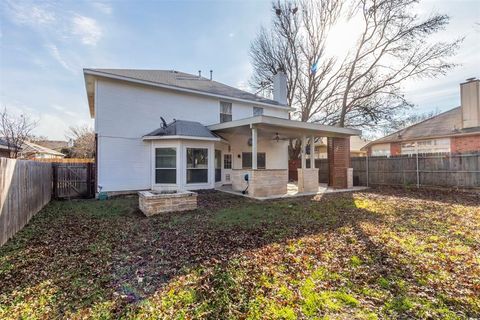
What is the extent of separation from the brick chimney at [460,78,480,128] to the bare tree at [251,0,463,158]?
377 centimetres

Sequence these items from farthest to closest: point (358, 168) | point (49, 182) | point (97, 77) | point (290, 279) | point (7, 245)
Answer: point (358, 168) < point (97, 77) < point (49, 182) < point (7, 245) < point (290, 279)

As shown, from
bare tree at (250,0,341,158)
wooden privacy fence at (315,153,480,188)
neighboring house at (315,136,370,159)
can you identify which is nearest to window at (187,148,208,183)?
wooden privacy fence at (315,153,480,188)

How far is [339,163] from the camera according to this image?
42.1 ft

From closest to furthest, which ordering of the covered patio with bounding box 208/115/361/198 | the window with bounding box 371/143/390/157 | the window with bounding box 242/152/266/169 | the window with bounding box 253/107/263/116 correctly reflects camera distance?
the covered patio with bounding box 208/115/361/198 → the window with bounding box 242/152/266/169 → the window with bounding box 253/107/263/116 → the window with bounding box 371/143/390/157

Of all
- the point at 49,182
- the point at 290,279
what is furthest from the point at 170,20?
the point at 290,279

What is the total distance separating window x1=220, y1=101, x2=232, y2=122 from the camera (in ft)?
45.2

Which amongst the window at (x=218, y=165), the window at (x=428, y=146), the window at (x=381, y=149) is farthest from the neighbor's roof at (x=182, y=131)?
the window at (x=381, y=149)

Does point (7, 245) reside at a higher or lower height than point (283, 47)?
lower

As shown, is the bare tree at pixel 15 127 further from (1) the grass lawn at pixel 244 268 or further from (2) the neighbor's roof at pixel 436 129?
(2) the neighbor's roof at pixel 436 129

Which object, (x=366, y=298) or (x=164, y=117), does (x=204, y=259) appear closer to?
(x=366, y=298)

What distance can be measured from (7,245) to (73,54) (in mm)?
10499

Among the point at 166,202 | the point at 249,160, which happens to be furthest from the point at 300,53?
the point at 166,202

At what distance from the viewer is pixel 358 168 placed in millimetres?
14570

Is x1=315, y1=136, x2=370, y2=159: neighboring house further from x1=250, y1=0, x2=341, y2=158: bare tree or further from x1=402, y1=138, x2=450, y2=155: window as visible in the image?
x1=250, y1=0, x2=341, y2=158: bare tree
